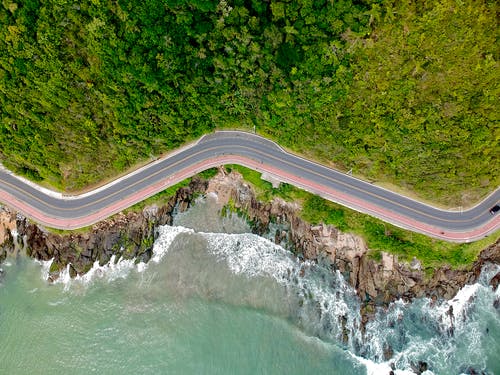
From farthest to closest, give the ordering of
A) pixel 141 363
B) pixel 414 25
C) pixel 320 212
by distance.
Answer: pixel 320 212 < pixel 141 363 < pixel 414 25

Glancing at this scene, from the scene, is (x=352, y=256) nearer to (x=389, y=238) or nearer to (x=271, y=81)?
(x=389, y=238)

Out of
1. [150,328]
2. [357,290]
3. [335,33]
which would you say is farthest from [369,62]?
[150,328]

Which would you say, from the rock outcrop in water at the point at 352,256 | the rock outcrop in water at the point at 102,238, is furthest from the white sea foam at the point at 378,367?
the rock outcrop in water at the point at 102,238

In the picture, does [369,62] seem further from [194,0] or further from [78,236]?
[78,236]

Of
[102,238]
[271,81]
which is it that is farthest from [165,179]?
[271,81]

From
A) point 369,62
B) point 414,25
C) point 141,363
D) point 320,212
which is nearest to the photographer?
point 414,25

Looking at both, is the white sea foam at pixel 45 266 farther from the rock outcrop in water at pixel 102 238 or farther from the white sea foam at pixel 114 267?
the rock outcrop in water at pixel 102 238

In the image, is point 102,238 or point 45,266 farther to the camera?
point 45,266

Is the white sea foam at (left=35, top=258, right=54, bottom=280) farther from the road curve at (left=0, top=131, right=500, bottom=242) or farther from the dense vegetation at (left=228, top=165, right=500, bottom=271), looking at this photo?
the dense vegetation at (left=228, top=165, right=500, bottom=271)

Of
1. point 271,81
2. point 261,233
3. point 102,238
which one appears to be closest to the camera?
point 271,81
